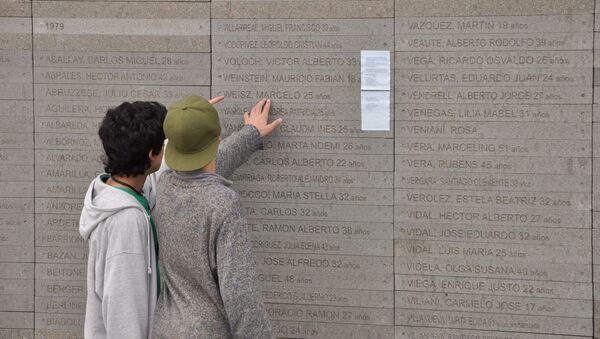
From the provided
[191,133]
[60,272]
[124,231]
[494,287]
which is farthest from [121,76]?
[494,287]

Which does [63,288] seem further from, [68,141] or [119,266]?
[119,266]

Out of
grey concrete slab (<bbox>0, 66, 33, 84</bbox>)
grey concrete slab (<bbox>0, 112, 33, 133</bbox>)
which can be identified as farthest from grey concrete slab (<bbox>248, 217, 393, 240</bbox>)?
grey concrete slab (<bbox>0, 66, 33, 84</bbox>)

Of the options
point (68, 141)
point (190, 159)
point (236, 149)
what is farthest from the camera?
point (68, 141)

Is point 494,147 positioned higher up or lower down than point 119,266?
higher up

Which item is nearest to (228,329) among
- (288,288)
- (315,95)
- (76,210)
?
(288,288)

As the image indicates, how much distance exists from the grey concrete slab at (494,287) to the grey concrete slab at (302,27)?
5.10ft

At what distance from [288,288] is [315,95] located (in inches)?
49.4

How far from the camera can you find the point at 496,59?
13.9 ft

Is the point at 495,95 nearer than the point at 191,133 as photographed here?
No

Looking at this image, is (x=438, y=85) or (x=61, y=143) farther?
(x=61, y=143)

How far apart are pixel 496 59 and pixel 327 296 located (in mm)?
1807

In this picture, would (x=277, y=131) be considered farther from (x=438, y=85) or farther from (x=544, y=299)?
(x=544, y=299)

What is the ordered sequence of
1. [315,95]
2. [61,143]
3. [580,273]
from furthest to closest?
1. [61,143]
2. [315,95]
3. [580,273]

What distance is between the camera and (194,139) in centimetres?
276
